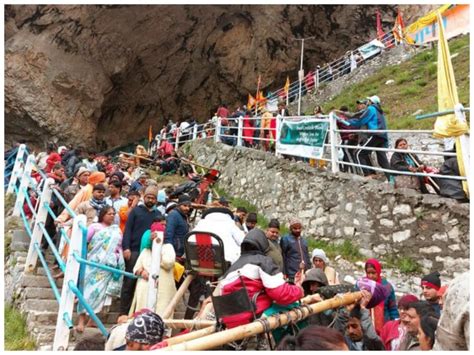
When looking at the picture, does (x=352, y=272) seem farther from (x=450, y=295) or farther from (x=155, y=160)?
(x=155, y=160)

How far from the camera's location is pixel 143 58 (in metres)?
21.5

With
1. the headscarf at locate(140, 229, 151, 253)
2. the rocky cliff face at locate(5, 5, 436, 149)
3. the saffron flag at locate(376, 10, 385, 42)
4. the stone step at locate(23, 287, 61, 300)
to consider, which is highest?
the saffron flag at locate(376, 10, 385, 42)

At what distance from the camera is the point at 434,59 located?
16.7m

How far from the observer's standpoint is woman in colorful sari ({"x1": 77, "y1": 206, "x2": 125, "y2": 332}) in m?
→ 4.23

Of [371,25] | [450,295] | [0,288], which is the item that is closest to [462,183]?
[450,295]

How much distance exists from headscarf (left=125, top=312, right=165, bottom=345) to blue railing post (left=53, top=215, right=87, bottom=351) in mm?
1320

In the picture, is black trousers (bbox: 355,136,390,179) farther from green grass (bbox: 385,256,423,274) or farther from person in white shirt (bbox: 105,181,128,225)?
person in white shirt (bbox: 105,181,128,225)

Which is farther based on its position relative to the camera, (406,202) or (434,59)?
(434,59)

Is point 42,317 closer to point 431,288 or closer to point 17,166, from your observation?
point 431,288

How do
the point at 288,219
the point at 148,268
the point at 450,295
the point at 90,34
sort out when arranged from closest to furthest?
the point at 450,295 < the point at 148,268 < the point at 288,219 < the point at 90,34

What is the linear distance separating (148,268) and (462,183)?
370 centimetres

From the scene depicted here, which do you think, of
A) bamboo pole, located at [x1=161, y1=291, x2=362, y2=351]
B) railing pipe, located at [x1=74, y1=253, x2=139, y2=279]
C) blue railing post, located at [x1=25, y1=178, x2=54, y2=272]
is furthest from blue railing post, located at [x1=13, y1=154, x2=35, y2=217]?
bamboo pole, located at [x1=161, y1=291, x2=362, y2=351]

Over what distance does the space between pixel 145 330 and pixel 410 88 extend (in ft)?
45.6

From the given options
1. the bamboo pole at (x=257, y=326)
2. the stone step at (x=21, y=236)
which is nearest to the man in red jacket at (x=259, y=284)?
the bamboo pole at (x=257, y=326)
